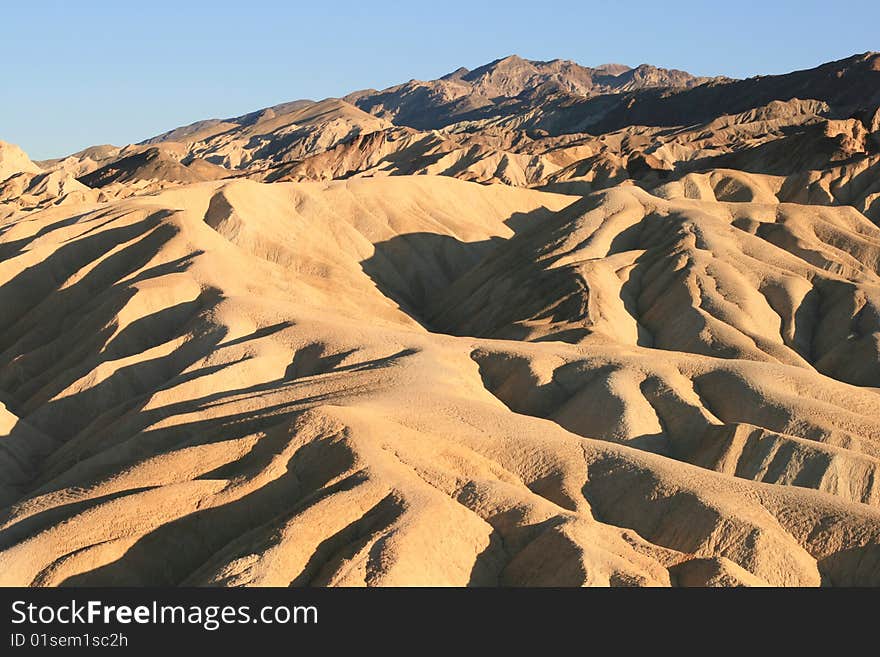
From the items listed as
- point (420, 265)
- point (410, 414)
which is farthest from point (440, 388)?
point (420, 265)

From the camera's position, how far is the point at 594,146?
15875 cm

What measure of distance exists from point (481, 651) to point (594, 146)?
142650 mm

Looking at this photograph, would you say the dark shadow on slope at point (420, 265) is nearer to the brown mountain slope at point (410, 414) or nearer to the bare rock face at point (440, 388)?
the bare rock face at point (440, 388)

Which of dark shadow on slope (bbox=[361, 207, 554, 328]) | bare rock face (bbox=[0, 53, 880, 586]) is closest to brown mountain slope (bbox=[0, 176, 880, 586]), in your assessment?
bare rock face (bbox=[0, 53, 880, 586])

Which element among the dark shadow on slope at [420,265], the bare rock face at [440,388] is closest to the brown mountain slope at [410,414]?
the bare rock face at [440,388]

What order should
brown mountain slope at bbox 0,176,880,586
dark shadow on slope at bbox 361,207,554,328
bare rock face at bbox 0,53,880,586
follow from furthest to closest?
dark shadow on slope at bbox 361,207,554,328 < bare rock face at bbox 0,53,880,586 < brown mountain slope at bbox 0,176,880,586

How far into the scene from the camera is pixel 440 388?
38.2 metres

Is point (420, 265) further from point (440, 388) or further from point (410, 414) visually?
point (410, 414)

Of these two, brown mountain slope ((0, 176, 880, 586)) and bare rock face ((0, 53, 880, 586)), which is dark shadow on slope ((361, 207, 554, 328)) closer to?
bare rock face ((0, 53, 880, 586))

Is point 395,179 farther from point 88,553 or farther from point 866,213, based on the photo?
point 88,553

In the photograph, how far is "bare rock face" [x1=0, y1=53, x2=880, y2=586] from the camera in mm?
27219

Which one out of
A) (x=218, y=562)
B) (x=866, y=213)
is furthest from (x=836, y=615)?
(x=866, y=213)

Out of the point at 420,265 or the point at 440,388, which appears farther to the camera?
the point at 420,265

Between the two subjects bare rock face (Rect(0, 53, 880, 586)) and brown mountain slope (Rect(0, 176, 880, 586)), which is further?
bare rock face (Rect(0, 53, 880, 586))
